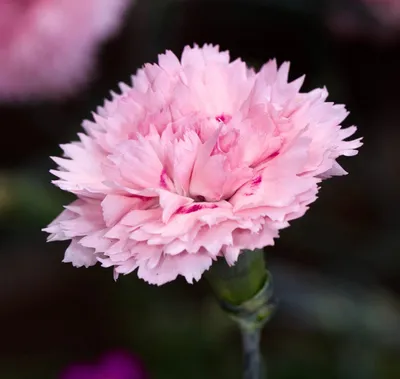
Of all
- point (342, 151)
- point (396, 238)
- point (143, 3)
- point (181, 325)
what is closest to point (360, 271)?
point (396, 238)

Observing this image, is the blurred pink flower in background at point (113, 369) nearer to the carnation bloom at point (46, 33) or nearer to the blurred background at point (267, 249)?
the blurred background at point (267, 249)

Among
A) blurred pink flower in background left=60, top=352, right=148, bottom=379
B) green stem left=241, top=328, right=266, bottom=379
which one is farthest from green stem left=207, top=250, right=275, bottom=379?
blurred pink flower in background left=60, top=352, right=148, bottom=379

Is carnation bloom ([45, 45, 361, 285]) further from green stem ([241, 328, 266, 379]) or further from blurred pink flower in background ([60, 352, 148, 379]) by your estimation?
blurred pink flower in background ([60, 352, 148, 379])

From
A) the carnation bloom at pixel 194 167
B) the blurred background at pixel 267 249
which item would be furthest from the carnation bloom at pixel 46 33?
the carnation bloom at pixel 194 167

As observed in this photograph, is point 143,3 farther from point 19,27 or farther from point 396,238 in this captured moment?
point 396,238

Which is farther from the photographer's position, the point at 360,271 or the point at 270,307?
the point at 360,271
